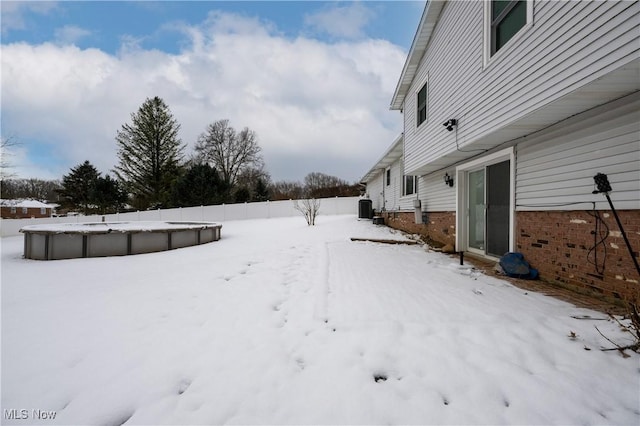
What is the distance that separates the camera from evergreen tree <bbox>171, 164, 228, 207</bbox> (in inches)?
789

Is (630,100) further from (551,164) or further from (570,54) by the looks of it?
(551,164)

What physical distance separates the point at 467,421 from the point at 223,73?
67.5 feet

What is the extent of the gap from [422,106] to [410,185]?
3284 millimetres

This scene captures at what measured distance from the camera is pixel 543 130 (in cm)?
403

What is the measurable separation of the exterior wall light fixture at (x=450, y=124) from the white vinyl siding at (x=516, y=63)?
0.15m

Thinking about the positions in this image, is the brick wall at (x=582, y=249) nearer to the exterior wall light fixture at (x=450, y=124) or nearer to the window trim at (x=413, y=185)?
the exterior wall light fixture at (x=450, y=124)

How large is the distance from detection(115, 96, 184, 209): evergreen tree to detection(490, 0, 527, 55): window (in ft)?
76.6

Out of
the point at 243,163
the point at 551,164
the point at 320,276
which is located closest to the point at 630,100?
the point at 551,164

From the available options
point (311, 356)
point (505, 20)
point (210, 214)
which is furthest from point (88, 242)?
point (210, 214)

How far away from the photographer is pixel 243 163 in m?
28.7

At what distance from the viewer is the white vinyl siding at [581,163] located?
2889 mm

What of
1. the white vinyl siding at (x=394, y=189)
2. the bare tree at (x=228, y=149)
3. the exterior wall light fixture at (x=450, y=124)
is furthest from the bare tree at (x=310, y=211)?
the bare tree at (x=228, y=149)

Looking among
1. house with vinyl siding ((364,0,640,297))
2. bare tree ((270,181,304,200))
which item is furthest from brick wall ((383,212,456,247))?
bare tree ((270,181,304,200))

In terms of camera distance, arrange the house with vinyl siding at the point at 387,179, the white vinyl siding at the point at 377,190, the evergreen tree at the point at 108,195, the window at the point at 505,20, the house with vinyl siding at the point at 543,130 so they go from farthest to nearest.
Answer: the evergreen tree at the point at 108,195 < the white vinyl siding at the point at 377,190 < the house with vinyl siding at the point at 387,179 < the window at the point at 505,20 < the house with vinyl siding at the point at 543,130
